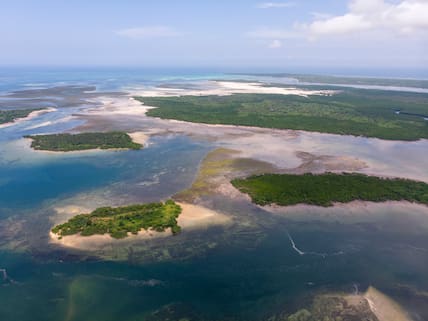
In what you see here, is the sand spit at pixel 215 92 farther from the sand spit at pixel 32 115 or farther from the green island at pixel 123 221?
the green island at pixel 123 221

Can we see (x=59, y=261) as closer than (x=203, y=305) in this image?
No

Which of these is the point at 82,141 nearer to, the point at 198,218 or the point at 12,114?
the point at 198,218

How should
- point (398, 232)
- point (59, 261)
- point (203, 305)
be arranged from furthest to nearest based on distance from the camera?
point (398, 232), point (59, 261), point (203, 305)

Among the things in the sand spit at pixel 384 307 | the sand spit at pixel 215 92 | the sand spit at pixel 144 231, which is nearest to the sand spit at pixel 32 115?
the sand spit at pixel 215 92

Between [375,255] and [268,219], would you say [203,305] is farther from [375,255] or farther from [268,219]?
[375,255]

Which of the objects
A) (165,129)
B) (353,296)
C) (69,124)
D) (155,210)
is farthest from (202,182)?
(69,124)

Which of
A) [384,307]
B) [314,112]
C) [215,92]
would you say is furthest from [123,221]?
[215,92]
